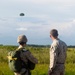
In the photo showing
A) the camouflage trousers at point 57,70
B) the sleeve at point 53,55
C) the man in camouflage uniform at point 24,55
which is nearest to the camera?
the man in camouflage uniform at point 24,55

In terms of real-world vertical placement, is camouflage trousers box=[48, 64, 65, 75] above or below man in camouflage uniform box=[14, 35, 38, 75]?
below

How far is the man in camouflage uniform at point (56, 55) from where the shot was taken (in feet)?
28.8

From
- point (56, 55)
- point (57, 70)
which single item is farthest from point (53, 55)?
point (57, 70)

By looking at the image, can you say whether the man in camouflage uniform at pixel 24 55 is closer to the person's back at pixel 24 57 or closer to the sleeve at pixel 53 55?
the person's back at pixel 24 57

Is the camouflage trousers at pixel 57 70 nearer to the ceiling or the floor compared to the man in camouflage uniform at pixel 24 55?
nearer to the floor

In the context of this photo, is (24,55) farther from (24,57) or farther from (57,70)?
Answer: (57,70)

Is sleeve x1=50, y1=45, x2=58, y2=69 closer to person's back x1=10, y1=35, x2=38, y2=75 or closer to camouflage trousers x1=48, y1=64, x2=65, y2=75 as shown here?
camouflage trousers x1=48, y1=64, x2=65, y2=75

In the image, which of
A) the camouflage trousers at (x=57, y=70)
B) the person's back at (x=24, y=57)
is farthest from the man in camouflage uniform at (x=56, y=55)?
the person's back at (x=24, y=57)

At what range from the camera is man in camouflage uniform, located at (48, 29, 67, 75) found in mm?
8781

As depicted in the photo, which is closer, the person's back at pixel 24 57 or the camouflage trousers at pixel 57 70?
the person's back at pixel 24 57

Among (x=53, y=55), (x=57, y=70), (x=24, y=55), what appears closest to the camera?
(x=24, y=55)

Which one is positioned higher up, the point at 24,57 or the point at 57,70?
the point at 24,57

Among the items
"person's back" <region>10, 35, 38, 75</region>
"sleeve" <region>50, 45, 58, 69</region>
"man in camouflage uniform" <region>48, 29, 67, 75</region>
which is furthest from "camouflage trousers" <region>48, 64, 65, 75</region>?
"person's back" <region>10, 35, 38, 75</region>

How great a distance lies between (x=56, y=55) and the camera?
347 inches
